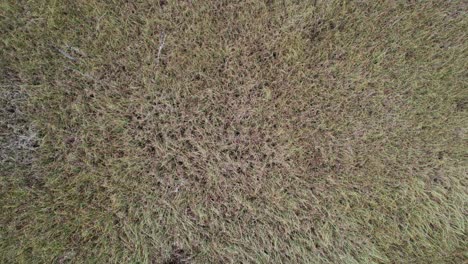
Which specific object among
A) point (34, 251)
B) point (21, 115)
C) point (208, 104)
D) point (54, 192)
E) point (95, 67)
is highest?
point (208, 104)

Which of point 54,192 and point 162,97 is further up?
point 162,97

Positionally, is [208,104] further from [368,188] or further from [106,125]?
[368,188]

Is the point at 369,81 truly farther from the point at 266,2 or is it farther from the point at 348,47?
the point at 266,2

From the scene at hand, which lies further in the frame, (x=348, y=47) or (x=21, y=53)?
(x=348, y=47)

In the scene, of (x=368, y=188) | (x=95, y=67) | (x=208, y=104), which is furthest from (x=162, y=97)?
(x=368, y=188)

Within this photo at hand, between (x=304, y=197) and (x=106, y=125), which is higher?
(x=304, y=197)

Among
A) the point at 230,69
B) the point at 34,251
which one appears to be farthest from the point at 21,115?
the point at 230,69
